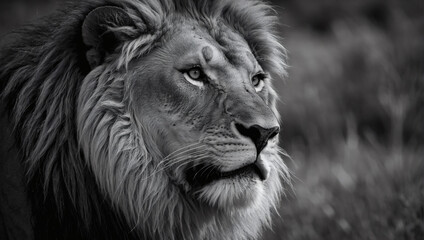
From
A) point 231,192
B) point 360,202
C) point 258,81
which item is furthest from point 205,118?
point 360,202

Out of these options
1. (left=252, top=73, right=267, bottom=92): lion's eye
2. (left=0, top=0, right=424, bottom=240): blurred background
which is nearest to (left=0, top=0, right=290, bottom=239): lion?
(left=252, top=73, right=267, bottom=92): lion's eye

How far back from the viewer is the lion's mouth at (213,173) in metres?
3.28

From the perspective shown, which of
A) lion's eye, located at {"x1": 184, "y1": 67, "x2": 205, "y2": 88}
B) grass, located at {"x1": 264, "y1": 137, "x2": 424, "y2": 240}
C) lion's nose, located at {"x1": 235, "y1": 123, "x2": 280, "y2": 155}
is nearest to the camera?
lion's nose, located at {"x1": 235, "y1": 123, "x2": 280, "y2": 155}

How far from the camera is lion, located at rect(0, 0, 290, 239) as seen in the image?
3289mm

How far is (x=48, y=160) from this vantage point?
132 inches

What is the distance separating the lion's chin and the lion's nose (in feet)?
0.68

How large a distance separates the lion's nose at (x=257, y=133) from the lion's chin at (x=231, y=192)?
0.21m

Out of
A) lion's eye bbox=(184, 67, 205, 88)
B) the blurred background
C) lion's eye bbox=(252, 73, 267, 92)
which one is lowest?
the blurred background

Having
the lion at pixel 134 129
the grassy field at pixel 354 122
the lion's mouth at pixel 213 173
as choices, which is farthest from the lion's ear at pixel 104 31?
the grassy field at pixel 354 122

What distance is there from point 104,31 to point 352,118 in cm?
544

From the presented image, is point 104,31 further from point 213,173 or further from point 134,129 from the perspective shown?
point 213,173

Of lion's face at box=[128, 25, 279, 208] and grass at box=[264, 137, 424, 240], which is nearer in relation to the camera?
lion's face at box=[128, 25, 279, 208]

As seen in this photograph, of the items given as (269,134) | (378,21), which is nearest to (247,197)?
(269,134)

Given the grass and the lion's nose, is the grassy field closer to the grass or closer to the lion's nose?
the grass
